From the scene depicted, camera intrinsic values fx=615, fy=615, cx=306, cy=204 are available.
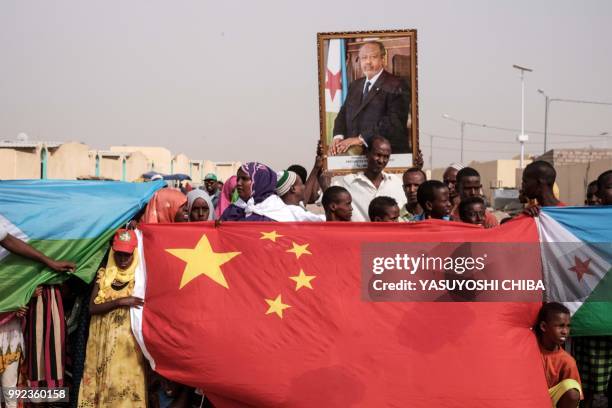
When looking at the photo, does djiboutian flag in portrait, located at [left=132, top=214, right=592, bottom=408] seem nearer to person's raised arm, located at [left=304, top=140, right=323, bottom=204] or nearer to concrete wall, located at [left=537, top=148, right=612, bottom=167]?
person's raised arm, located at [left=304, top=140, right=323, bottom=204]

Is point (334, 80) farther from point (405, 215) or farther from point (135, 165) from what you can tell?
point (135, 165)

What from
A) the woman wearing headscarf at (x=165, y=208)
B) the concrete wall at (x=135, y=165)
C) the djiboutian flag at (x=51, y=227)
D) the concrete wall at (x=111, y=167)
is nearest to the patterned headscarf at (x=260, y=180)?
the woman wearing headscarf at (x=165, y=208)

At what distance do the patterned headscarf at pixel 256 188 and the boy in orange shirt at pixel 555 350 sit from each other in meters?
2.26

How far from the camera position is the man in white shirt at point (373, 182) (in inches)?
231

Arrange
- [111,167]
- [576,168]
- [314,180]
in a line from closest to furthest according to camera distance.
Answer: [314,180] < [111,167] < [576,168]

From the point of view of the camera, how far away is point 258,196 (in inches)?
202

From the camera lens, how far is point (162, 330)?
446cm

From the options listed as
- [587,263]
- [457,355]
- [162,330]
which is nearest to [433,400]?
[457,355]

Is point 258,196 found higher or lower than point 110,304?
higher

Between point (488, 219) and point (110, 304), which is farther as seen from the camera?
point (488, 219)

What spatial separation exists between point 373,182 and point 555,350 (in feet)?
7.62

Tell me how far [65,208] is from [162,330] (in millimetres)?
1236

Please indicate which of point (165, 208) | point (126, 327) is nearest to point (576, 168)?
point (165, 208)

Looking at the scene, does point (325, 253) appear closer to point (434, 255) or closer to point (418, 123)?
point (434, 255)
